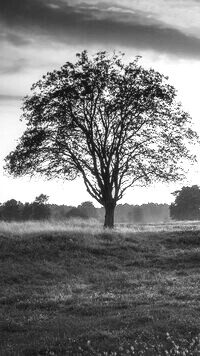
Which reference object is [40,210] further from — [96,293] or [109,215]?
[96,293]

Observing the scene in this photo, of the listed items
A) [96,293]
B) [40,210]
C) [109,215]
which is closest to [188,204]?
[40,210]

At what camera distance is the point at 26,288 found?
55.5 ft

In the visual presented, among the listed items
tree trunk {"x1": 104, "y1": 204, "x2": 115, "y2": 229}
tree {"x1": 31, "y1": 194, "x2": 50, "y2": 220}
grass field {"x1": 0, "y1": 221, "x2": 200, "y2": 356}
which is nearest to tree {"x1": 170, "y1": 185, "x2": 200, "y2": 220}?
tree {"x1": 31, "y1": 194, "x2": 50, "y2": 220}

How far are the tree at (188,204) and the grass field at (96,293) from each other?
9793 centimetres

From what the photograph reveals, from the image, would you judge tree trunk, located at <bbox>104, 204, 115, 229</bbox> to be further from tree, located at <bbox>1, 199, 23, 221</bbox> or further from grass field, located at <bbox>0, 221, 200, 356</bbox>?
tree, located at <bbox>1, 199, 23, 221</bbox>

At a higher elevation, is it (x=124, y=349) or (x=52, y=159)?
(x=52, y=159)

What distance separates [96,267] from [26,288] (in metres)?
5.72

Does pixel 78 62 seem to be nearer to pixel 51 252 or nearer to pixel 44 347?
pixel 51 252

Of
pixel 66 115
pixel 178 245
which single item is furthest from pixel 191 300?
pixel 66 115

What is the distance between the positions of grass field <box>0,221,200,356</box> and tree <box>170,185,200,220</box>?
9793 centimetres

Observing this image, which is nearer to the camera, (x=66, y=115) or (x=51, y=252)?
(x=51, y=252)

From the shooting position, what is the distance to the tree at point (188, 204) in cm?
12700

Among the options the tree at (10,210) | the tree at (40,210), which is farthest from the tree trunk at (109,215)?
the tree at (10,210)

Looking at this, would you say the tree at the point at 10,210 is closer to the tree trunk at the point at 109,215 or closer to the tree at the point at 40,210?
the tree at the point at 40,210
